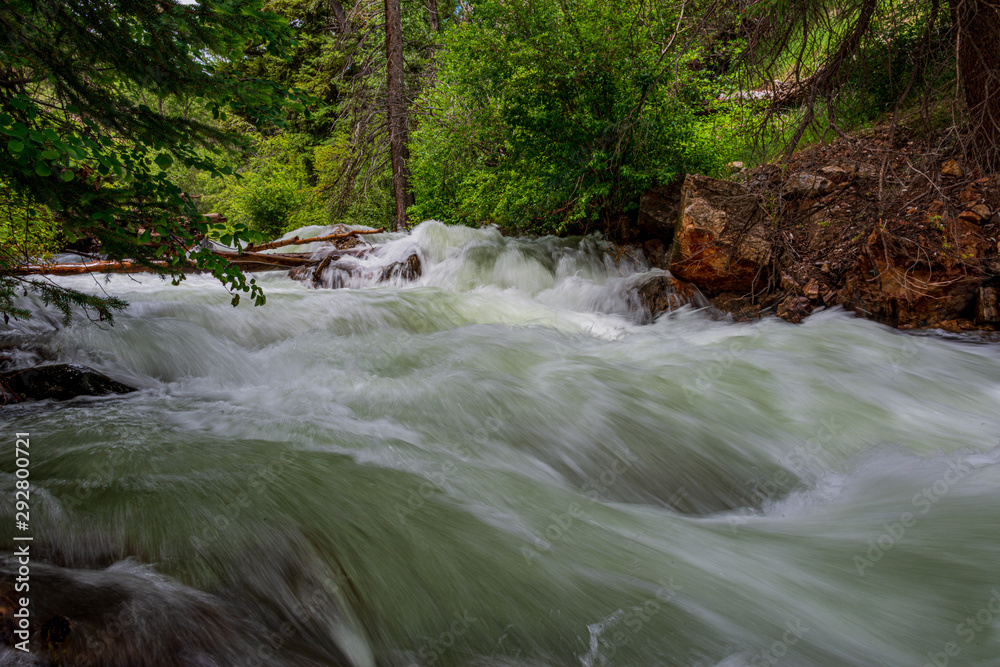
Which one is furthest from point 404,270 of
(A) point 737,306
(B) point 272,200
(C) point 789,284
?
(B) point 272,200

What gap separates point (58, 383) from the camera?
3389 millimetres

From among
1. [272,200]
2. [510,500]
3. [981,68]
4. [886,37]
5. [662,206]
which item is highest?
[886,37]

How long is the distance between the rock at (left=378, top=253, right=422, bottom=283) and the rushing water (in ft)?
11.2

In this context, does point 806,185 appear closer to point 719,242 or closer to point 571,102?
point 719,242

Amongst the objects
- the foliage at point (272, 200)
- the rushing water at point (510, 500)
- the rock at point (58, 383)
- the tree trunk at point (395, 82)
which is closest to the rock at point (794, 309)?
the rushing water at point (510, 500)

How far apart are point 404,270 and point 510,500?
21.9 feet

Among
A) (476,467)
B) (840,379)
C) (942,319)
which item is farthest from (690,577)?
(942,319)

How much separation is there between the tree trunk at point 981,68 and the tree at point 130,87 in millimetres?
4556

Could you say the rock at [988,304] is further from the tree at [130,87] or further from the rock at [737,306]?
the tree at [130,87]

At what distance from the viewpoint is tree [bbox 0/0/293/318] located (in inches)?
92.7

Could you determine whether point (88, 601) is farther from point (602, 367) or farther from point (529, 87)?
point (529, 87)

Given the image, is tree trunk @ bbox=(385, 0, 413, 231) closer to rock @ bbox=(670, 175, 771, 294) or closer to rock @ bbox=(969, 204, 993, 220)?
rock @ bbox=(670, 175, 771, 294)

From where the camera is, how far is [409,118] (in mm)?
13297

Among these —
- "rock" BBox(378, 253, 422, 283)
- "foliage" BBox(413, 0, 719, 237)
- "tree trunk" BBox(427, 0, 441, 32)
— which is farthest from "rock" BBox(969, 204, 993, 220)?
"tree trunk" BBox(427, 0, 441, 32)
